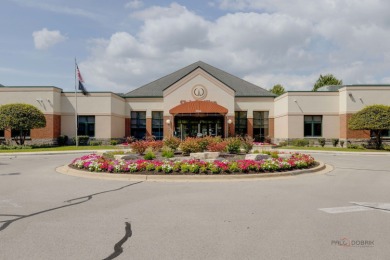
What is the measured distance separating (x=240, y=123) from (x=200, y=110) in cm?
645

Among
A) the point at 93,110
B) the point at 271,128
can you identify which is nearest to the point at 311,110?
the point at 271,128

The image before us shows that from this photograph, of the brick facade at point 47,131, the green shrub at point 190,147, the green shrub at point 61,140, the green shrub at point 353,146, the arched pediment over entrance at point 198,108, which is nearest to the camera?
the green shrub at point 190,147

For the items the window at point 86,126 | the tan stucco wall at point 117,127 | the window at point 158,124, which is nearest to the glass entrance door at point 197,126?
the window at point 158,124

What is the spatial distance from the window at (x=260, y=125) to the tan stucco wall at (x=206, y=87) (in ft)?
12.6

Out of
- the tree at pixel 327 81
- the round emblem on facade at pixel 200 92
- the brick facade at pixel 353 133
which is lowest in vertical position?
the brick facade at pixel 353 133

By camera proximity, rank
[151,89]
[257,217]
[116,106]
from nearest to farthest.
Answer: [257,217] < [116,106] < [151,89]

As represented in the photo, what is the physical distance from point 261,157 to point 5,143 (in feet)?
96.0

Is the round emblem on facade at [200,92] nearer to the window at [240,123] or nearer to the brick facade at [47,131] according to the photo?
the window at [240,123]

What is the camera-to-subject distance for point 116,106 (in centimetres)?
3528

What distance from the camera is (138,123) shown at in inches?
1492

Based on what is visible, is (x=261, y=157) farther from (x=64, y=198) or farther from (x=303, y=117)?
(x=303, y=117)

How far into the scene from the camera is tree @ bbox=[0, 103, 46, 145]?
2869 cm

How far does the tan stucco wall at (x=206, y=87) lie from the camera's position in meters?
35.0

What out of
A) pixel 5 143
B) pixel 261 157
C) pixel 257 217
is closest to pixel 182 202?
pixel 257 217
